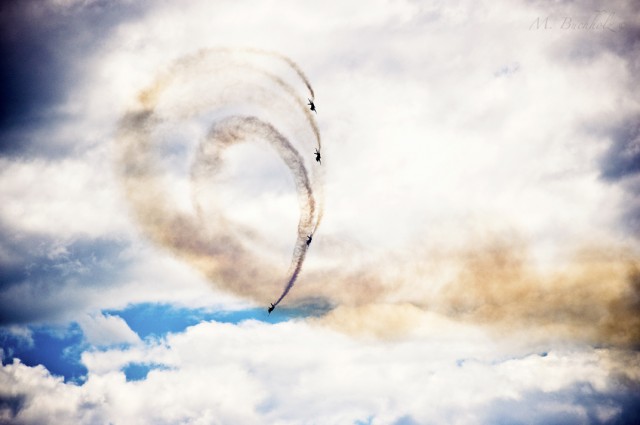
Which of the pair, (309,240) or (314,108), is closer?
(314,108)

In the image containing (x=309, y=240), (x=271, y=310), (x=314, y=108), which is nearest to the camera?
(x=314, y=108)

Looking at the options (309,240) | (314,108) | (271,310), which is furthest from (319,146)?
(271,310)

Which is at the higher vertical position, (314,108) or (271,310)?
(314,108)

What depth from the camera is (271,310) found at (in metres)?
71.2

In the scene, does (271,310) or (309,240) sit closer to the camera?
(309,240)

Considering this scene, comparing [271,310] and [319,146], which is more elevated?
[319,146]

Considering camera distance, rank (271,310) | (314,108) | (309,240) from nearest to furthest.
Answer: (314,108) → (309,240) → (271,310)

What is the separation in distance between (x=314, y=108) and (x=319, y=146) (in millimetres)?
6058

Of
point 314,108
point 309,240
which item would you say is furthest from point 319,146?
point 309,240

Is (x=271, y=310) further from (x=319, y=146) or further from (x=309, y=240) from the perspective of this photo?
(x=319, y=146)

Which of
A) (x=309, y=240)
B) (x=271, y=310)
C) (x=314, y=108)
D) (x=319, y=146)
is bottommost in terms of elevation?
(x=271, y=310)

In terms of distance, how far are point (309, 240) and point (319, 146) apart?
1592 cm

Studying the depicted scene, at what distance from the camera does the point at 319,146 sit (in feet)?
205

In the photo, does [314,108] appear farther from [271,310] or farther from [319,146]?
[271,310]
